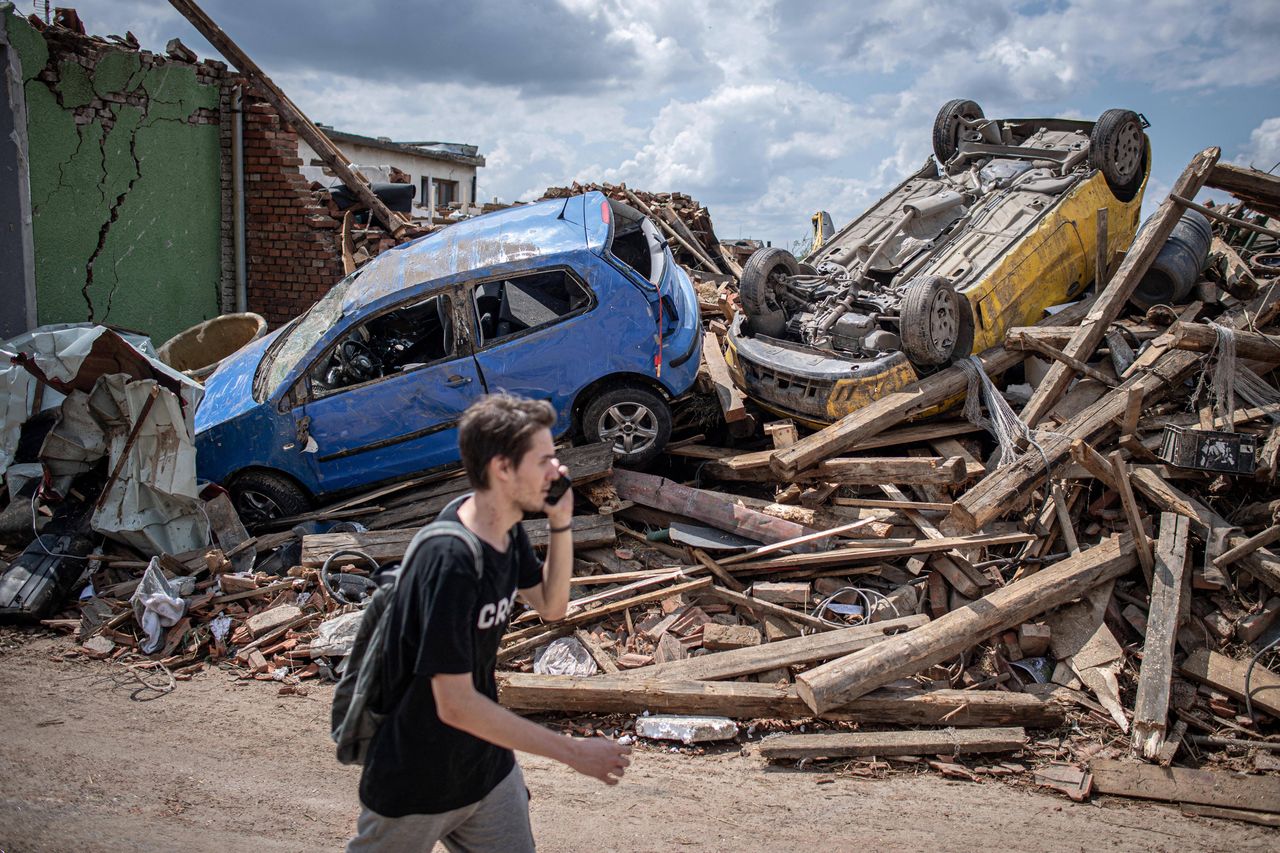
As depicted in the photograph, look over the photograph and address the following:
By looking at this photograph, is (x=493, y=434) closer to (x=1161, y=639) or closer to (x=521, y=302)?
(x=1161, y=639)

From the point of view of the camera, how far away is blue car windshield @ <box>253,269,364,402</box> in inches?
306

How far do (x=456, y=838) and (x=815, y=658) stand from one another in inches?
138

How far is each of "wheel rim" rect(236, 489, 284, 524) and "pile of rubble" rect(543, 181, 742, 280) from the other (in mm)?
7844

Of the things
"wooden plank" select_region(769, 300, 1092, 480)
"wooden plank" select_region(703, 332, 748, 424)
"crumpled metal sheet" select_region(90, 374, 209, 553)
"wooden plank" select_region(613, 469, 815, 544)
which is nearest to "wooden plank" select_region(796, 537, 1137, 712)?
"wooden plank" select_region(613, 469, 815, 544)

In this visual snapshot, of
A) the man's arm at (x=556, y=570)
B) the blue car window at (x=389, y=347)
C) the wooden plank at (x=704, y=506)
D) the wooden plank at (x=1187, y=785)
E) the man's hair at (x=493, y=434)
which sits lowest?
the wooden plank at (x=1187, y=785)

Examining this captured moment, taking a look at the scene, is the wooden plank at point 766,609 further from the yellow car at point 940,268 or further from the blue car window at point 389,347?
the blue car window at point 389,347

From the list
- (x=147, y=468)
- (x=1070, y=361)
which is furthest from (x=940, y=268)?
(x=147, y=468)

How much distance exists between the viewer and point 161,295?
11695mm

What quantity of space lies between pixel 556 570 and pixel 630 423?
524 centimetres

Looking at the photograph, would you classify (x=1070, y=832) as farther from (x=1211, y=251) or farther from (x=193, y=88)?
(x=193, y=88)

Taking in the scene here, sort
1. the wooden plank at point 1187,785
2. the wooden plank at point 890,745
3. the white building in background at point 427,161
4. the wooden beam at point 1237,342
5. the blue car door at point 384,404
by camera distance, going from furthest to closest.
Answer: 1. the white building in background at point 427,161
2. the blue car door at point 384,404
3. the wooden beam at point 1237,342
4. the wooden plank at point 890,745
5. the wooden plank at point 1187,785

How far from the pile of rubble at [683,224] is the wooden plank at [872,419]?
6.48 metres

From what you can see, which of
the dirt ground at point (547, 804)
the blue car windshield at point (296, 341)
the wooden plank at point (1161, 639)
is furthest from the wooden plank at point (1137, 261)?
the blue car windshield at point (296, 341)

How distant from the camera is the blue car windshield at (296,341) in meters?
7.78
